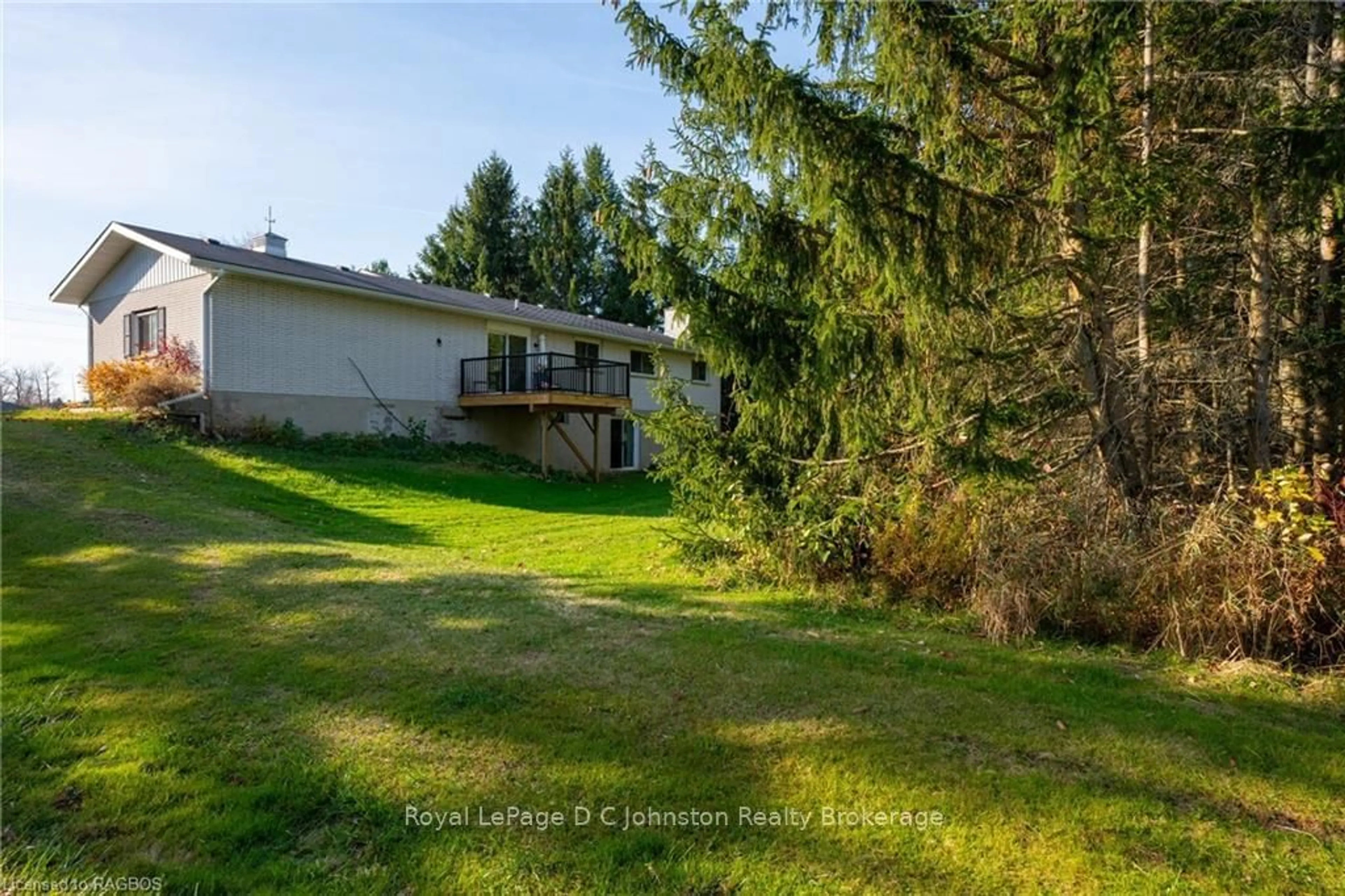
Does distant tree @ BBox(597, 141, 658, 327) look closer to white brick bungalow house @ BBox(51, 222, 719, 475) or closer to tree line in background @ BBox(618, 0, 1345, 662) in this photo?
tree line in background @ BBox(618, 0, 1345, 662)

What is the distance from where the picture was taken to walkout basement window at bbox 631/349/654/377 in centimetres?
2292

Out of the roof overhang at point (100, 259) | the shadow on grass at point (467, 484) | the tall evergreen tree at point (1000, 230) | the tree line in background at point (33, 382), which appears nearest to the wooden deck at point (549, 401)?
the shadow on grass at point (467, 484)

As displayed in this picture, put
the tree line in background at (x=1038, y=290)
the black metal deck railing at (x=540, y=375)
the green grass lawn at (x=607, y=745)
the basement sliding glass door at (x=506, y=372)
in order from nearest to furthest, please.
→ the green grass lawn at (x=607, y=745) → the tree line in background at (x=1038, y=290) → the black metal deck railing at (x=540, y=375) → the basement sliding glass door at (x=506, y=372)

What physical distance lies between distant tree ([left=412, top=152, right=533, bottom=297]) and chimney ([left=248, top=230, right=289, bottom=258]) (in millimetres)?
16572

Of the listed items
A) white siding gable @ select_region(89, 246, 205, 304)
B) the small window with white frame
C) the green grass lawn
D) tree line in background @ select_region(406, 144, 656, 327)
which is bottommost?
the green grass lawn

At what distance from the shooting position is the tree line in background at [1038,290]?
4.68 m

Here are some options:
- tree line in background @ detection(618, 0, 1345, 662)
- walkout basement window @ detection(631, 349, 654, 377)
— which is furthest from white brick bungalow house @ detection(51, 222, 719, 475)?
tree line in background @ detection(618, 0, 1345, 662)

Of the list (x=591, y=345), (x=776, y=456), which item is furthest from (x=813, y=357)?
(x=591, y=345)

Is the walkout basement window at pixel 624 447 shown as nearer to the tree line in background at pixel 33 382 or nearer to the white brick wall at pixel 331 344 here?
the white brick wall at pixel 331 344

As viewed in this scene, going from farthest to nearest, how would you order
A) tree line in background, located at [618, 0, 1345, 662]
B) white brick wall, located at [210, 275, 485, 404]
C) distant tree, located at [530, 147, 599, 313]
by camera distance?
distant tree, located at [530, 147, 599, 313]
white brick wall, located at [210, 275, 485, 404]
tree line in background, located at [618, 0, 1345, 662]

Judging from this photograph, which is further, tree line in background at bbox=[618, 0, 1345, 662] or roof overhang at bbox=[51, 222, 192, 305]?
roof overhang at bbox=[51, 222, 192, 305]

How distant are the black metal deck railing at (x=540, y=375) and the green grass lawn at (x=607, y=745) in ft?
38.6

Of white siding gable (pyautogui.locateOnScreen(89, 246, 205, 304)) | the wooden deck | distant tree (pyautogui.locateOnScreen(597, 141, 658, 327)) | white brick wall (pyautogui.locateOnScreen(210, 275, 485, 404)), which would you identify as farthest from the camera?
the wooden deck

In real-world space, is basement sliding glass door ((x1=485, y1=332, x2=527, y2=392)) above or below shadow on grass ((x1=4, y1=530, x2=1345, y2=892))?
above
